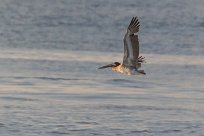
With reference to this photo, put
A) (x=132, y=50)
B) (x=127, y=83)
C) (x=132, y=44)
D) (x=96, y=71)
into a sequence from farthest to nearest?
1. (x=96, y=71)
2. (x=127, y=83)
3. (x=132, y=50)
4. (x=132, y=44)

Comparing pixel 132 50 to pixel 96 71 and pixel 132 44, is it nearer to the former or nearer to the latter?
pixel 132 44

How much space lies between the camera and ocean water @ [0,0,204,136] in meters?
12.7

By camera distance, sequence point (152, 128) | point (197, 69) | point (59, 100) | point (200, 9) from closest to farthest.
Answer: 1. point (152, 128)
2. point (59, 100)
3. point (197, 69)
4. point (200, 9)

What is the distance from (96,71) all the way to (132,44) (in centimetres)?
550

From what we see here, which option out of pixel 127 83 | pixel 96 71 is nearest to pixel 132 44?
pixel 127 83

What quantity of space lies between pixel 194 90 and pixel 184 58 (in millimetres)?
3502

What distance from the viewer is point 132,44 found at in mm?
11969

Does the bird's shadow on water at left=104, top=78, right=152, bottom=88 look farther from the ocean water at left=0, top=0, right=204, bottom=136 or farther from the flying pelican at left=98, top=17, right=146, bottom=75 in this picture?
the flying pelican at left=98, top=17, right=146, bottom=75

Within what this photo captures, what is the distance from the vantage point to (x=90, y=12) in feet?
84.3

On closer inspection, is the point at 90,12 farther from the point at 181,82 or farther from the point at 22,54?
the point at 181,82

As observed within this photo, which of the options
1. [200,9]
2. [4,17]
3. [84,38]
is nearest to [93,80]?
[84,38]

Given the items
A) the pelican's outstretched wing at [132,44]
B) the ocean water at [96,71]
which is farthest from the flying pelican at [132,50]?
the ocean water at [96,71]

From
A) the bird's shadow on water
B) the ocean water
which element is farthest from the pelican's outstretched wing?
the bird's shadow on water

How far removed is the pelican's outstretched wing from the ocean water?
103cm
